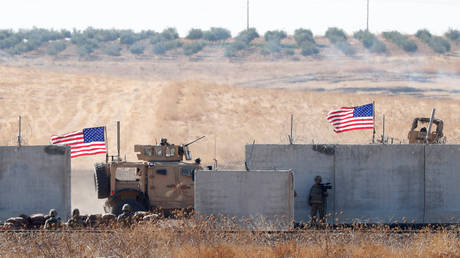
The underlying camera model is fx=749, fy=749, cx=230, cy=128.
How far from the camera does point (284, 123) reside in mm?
46438

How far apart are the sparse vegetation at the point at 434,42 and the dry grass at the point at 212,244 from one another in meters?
89.3

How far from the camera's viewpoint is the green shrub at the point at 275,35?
364 feet

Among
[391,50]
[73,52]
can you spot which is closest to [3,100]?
[73,52]

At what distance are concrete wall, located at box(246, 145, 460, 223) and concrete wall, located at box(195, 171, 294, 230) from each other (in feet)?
7.07

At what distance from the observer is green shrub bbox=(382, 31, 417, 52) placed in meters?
102

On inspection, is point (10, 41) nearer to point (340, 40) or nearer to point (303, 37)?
point (303, 37)

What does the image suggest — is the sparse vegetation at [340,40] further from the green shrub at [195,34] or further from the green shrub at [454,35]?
the green shrub at [195,34]

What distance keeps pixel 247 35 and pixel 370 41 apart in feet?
60.6

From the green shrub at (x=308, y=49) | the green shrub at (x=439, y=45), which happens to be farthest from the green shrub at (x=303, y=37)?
the green shrub at (x=439, y=45)

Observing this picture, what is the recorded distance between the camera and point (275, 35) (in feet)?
370

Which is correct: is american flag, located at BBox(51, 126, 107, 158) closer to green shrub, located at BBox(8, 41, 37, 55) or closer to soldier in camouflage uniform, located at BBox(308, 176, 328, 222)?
soldier in camouflage uniform, located at BBox(308, 176, 328, 222)

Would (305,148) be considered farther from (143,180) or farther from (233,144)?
(233,144)

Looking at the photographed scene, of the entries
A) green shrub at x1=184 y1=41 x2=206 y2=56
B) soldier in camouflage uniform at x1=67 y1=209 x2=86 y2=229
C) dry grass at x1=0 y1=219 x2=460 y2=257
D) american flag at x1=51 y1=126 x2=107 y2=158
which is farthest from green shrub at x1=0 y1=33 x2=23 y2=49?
dry grass at x1=0 y1=219 x2=460 y2=257

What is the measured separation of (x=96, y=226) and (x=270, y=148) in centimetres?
471
